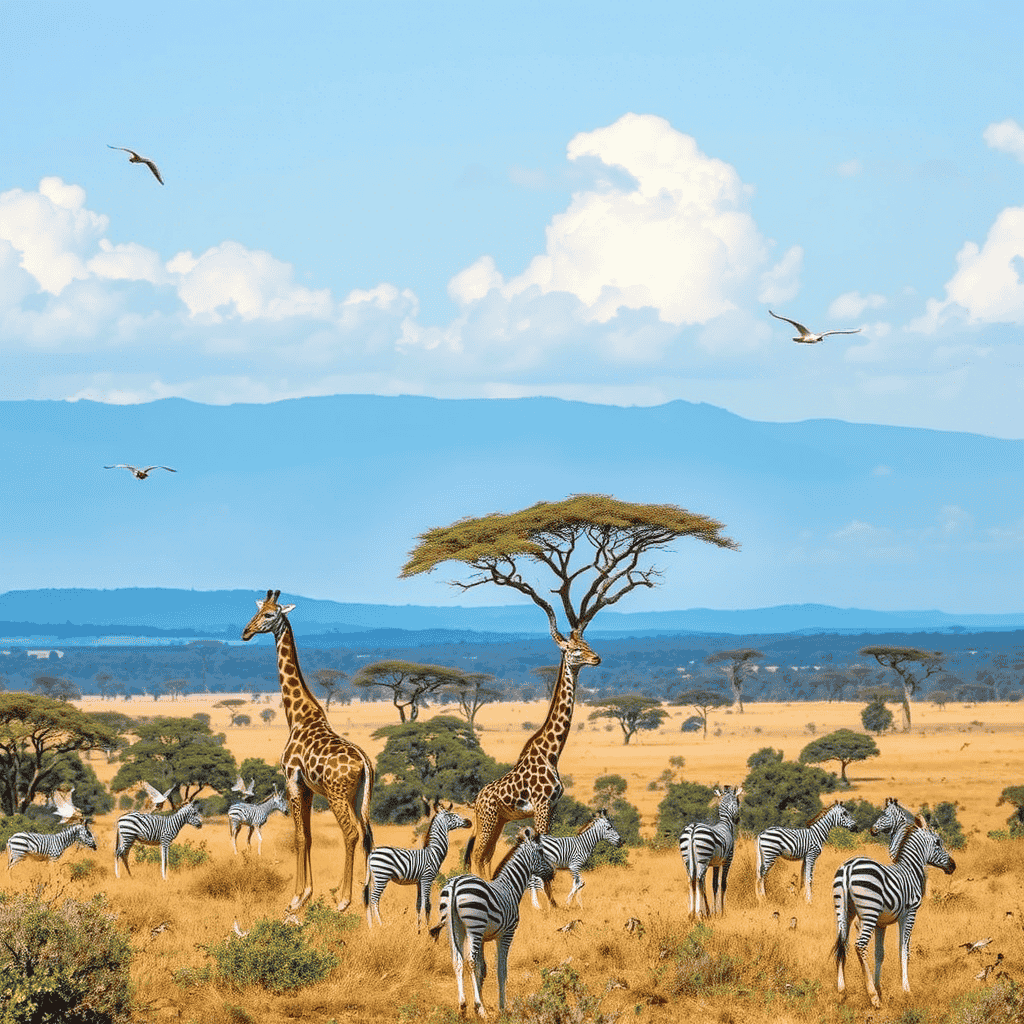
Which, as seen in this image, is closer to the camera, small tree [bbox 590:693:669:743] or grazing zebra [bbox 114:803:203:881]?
grazing zebra [bbox 114:803:203:881]

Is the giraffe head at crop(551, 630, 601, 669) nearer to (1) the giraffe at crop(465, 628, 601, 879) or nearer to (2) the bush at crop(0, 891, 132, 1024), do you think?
(1) the giraffe at crop(465, 628, 601, 879)

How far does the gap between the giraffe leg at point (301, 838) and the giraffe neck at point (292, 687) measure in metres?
0.91

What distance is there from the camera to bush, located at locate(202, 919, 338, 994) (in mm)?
15156

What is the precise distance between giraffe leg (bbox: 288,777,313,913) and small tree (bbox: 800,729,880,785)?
35629mm

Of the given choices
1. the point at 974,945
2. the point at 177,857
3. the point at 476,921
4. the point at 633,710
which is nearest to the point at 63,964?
the point at 476,921

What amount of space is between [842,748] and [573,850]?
34023 mm

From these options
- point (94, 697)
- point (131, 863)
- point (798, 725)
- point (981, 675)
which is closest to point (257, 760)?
point (131, 863)

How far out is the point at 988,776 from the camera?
180 ft

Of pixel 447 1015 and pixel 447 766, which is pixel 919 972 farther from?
pixel 447 766

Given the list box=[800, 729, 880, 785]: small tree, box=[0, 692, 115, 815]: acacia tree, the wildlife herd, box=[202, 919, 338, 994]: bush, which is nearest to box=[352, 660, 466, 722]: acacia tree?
box=[800, 729, 880, 785]: small tree

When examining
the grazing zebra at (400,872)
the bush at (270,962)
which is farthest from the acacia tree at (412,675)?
the bush at (270,962)

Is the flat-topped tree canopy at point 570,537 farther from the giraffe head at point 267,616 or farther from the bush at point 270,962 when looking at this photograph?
the bush at point 270,962

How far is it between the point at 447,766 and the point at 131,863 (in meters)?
16.4

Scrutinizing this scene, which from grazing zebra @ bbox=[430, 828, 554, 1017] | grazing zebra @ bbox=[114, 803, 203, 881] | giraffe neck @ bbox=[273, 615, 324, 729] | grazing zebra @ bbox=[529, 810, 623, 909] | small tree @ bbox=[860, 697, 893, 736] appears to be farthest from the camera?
small tree @ bbox=[860, 697, 893, 736]
